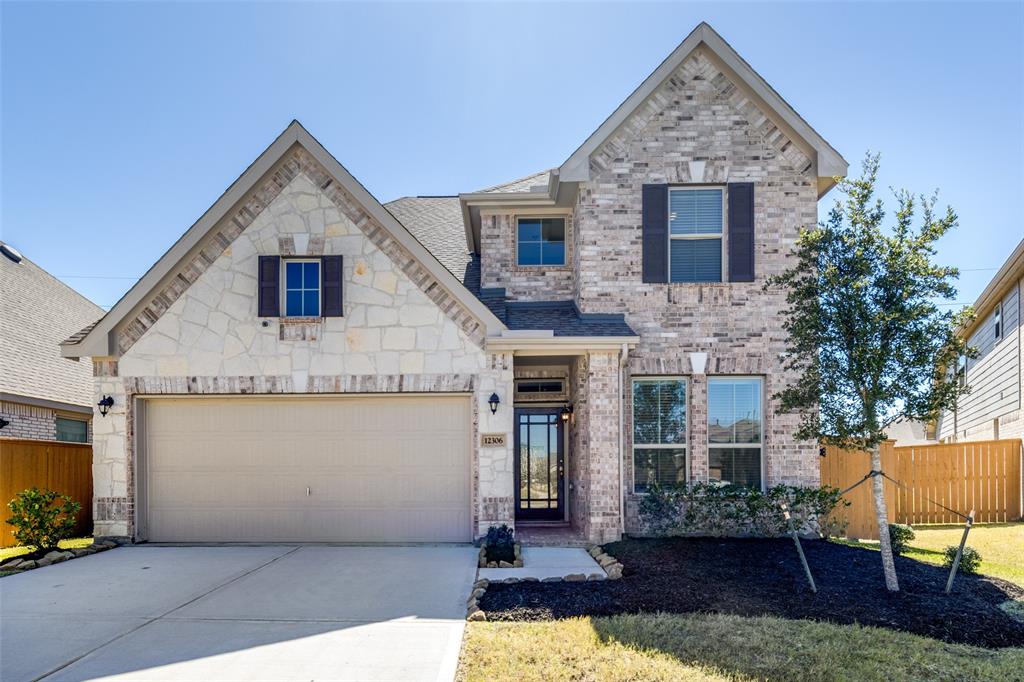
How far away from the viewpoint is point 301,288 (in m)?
10.7

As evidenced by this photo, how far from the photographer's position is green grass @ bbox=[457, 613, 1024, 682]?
5.22 meters

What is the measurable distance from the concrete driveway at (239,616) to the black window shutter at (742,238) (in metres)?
6.16

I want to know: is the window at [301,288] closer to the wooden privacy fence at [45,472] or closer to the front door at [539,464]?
the front door at [539,464]

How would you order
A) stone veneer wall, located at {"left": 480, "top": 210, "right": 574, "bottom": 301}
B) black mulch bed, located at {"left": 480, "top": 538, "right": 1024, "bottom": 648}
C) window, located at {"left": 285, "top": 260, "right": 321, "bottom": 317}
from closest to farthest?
black mulch bed, located at {"left": 480, "top": 538, "right": 1024, "bottom": 648} < window, located at {"left": 285, "top": 260, "right": 321, "bottom": 317} < stone veneer wall, located at {"left": 480, "top": 210, "right": 574, "bottom": 301}

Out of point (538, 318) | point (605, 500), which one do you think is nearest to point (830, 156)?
point (538, 318)

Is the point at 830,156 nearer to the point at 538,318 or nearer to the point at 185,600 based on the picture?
the point at 538,318

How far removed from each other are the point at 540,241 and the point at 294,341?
4.74 meters

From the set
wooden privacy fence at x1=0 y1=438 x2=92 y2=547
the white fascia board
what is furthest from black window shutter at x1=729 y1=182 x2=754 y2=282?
wooden privacy fence at x1=0 y1=438 x2=92 y2=547

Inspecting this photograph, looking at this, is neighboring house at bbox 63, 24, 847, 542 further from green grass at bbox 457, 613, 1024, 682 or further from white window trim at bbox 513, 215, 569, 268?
green grass at bbox 457, 613, 1024, 682

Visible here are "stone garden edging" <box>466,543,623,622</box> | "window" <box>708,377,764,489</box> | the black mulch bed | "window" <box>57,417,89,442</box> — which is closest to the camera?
the black mulch bed

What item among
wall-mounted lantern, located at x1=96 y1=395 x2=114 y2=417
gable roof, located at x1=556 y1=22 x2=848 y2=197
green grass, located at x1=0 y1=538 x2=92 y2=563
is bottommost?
green grass, located at x1=0 y1=538 x2=92 y2=563

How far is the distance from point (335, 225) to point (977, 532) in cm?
1236

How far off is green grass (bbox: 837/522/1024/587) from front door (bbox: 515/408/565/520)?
485cm

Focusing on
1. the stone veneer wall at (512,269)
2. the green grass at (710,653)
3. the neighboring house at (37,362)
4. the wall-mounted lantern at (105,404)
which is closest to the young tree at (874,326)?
the green grass at (710,653)
